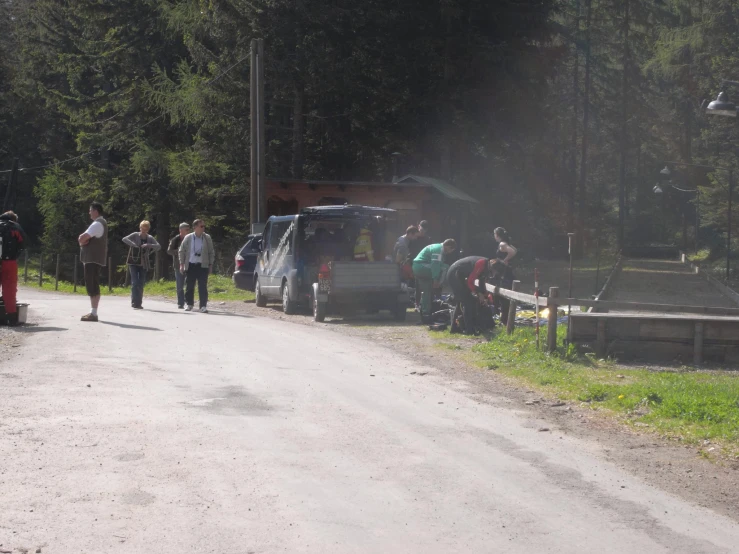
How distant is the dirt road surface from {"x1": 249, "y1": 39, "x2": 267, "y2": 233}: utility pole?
17.4 m

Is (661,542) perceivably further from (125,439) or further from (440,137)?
(440,137)

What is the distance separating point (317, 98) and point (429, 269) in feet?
73.2

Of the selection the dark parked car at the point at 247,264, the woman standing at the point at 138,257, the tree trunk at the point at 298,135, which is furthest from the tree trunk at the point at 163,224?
the woman standing at the point at 138,257

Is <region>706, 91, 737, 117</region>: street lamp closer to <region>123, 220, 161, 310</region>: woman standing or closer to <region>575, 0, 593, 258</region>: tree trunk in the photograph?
<region>123, 220, 161, 310</region>: woman standing

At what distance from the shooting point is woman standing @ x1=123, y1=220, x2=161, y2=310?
2050 centimetres

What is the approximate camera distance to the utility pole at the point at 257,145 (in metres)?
29.2

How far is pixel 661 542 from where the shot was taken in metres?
5.68

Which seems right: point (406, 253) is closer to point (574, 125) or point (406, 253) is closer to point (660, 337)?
point (660, 337)

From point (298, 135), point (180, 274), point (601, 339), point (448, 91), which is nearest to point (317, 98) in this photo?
point (298, 135)

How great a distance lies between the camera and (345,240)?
20.8m

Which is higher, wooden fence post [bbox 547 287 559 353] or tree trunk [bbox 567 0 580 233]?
tree trunk [bbox 567 0 580 233]

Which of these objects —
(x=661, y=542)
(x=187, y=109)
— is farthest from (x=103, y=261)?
(x=187, y=109)

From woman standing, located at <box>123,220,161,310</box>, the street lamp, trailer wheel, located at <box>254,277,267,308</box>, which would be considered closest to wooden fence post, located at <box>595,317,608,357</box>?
the street lamp

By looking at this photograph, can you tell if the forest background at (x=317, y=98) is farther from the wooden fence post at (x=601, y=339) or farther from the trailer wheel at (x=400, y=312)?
the wooden fence post at (x=601, y=339)
